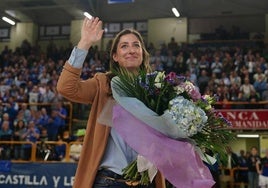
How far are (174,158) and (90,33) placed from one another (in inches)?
28.9

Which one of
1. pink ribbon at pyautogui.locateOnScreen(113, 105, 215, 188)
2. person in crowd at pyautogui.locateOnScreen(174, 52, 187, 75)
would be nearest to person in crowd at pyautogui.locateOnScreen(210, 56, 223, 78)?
person in crowd at pyautogui.locateOnScreen(174, 52, 187, 75)

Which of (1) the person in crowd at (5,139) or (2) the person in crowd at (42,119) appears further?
(2) the person in crowd at (42,119)

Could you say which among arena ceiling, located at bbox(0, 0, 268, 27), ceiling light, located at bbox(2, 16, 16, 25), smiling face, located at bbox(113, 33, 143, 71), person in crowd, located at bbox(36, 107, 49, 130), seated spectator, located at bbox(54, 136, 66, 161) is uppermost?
arena ceiling, located at bbox(0, 0, 268, 27)

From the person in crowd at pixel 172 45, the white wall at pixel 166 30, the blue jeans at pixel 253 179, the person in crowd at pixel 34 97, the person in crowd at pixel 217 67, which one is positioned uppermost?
the white wall at pixel 166 30

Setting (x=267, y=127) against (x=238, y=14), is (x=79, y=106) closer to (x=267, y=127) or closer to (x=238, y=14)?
(x=267, y=127)

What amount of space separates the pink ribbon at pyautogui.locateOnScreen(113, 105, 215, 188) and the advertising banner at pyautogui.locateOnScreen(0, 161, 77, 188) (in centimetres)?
622

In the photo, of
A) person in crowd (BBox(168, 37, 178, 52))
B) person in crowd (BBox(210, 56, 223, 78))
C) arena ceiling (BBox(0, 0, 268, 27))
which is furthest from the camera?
arena ceiling (BBox(0, 0, 268, 27))

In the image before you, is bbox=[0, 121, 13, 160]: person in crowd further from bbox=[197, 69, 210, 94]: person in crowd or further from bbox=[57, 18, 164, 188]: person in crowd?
bbox=[57, 18, 164, 188]: person in crowd

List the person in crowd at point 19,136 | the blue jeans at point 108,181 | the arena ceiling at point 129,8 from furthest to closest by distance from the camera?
the arena ceiling at point 129,8 → the person in crowd at point 19,136 → the blue jeans at point 108,181

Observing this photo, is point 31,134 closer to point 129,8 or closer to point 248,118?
point 248,118

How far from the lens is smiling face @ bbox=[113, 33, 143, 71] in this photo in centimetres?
222

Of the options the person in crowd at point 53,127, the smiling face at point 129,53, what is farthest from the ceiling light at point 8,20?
the smiling face at point 129,53

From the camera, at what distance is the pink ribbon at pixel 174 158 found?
70.2 inches

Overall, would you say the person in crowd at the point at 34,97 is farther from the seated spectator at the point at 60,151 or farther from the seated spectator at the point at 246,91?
the seated spectator at the point at 246,91
